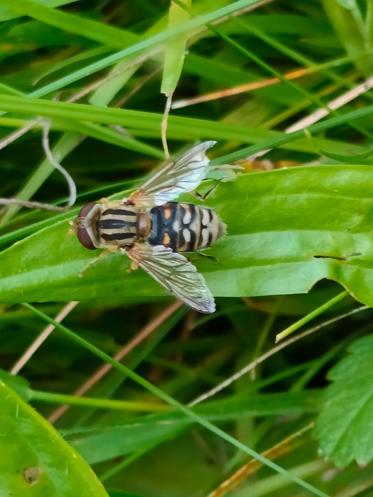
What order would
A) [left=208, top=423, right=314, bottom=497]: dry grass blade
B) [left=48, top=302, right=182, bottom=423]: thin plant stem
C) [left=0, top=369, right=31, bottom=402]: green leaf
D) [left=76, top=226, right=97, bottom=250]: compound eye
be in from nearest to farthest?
[left=76, top=226, right=97, bottom=250]: compound eye < [left=0, top=369, right=31, bottom=402]: green leaf < [left=208, top=423, right=314, bottom=497]: dry grass blade < [left=48, top=302, right=182, bottom=423]: thin plant stem

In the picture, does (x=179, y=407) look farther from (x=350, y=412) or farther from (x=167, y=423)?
(x=350, y=412)

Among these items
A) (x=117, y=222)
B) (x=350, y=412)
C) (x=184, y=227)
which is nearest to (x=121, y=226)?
(x=117, y=222)

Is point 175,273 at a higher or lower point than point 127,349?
higher

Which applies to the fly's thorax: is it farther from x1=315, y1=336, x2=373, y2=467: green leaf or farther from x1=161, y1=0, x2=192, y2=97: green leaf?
x1=315, y1=336, x2=373, y2=467: green leaf

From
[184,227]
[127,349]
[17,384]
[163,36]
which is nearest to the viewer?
[163,36]

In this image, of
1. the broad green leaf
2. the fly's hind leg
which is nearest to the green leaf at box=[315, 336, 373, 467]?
the broad green leaf

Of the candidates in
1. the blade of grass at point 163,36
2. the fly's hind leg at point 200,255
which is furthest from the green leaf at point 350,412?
the blade of grass at point 163,36

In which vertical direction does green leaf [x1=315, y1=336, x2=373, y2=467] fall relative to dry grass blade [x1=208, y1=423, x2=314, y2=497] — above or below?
above

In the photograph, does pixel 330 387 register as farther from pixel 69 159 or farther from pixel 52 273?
pixel 69 159

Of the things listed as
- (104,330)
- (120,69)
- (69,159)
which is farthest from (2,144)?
(104,330)
